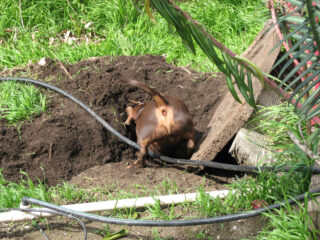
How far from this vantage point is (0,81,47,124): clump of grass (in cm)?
406

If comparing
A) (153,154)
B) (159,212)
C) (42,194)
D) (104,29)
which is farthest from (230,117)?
(104,29)

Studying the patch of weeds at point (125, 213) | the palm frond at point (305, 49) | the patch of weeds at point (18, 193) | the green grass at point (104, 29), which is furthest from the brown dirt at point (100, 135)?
the palm frond at point (305, 49)

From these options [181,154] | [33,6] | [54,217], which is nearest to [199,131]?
[181,154]

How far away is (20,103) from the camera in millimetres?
4141

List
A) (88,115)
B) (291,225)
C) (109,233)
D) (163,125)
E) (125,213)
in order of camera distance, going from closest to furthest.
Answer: (291,225) < (109,233) < (125,213) < (163,125) < (88,115)

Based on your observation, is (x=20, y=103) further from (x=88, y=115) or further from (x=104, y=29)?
(x=104, y=29)

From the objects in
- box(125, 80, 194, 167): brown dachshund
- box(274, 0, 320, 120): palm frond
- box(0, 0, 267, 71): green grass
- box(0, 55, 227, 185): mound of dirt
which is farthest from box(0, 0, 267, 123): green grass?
box(274, 0, 320, 120): palm frond

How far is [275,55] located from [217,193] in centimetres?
130

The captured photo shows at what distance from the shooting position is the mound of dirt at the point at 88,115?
148 inches

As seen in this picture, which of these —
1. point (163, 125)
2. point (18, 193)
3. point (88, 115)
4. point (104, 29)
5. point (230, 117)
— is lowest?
point (18, 193)

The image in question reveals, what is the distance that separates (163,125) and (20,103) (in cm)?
138

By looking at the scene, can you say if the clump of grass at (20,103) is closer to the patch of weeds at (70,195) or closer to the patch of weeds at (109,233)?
the patch of weeds at (70,195)

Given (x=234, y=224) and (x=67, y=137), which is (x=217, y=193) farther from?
(x=67, y=137)

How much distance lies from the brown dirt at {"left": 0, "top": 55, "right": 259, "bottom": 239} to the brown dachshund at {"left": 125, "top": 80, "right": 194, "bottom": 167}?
8.0 inches
